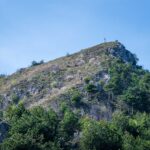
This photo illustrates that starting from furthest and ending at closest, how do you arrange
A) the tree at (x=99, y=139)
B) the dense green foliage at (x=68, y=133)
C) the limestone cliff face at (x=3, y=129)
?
the limestone cliff face at (x=3, y=129), the tree at (x=99, y=139), the dense green foliage at (x=68, y=133)

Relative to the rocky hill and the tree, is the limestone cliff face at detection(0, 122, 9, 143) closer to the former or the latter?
the rocky hill

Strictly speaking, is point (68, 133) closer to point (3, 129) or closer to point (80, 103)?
point (3, 129)

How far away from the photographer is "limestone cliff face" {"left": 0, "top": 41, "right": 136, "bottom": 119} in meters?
110

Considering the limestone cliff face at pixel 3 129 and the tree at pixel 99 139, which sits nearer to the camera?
the tree at pixel 99 139

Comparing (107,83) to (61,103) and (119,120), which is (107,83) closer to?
(61,103)

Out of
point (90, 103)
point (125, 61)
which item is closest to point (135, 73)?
point (125, 61)

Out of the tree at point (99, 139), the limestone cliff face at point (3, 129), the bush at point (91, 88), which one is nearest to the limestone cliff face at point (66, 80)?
the bush at point (91, 88)

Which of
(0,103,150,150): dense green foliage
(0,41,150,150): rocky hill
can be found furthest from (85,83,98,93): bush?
(0,103,150,150): dense green foliage

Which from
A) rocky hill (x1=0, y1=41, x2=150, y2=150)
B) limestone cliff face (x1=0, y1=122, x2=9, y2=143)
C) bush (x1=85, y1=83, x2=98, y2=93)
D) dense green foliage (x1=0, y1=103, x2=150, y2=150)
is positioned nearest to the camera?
dense green foliage (x1=0, y1=103, x2=150, y2=150)

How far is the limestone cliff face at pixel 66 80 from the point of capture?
11050cm

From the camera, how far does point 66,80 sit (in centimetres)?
12175

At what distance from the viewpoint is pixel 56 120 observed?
3531 inches

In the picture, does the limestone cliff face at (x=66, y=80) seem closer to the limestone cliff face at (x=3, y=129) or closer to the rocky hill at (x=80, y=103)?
the rocky hill at (x=80, y=103)

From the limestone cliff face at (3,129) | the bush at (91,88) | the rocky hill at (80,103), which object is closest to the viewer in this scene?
the rocky hill at (80,103)
